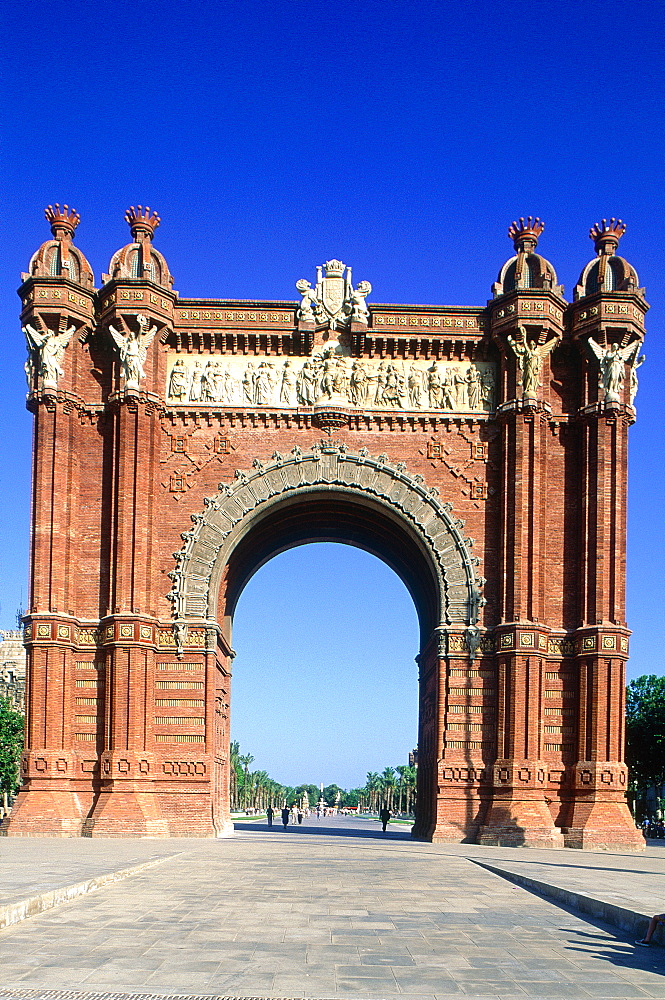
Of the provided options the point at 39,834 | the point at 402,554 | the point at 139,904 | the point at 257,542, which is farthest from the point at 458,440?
the point at 139,904

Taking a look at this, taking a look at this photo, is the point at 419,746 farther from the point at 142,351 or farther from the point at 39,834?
the point at 142,351

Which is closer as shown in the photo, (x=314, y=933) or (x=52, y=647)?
(x=314, y=933)

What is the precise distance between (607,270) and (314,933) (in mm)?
22201

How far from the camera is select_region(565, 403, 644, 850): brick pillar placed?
2708 cm

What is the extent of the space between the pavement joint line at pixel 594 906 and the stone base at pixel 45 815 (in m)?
13.0

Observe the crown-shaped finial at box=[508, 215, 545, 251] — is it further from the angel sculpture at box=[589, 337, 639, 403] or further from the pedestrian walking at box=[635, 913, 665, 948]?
the pedestrian walking at box=[635, 913, 665, 948]

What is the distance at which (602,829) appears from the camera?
2675 cm

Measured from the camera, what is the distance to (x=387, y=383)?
98.9 ft

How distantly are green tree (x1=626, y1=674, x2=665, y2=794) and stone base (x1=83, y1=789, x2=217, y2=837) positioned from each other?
25.5 metres

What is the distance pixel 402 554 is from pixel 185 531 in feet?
21.5

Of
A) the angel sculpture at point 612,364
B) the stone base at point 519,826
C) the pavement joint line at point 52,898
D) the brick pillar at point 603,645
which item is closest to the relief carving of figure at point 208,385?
the brick pillar at point 603,645

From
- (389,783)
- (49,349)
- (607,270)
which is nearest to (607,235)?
(607,270)

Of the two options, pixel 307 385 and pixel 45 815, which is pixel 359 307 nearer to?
pixel 307 385

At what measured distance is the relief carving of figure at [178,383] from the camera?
98.5ft
